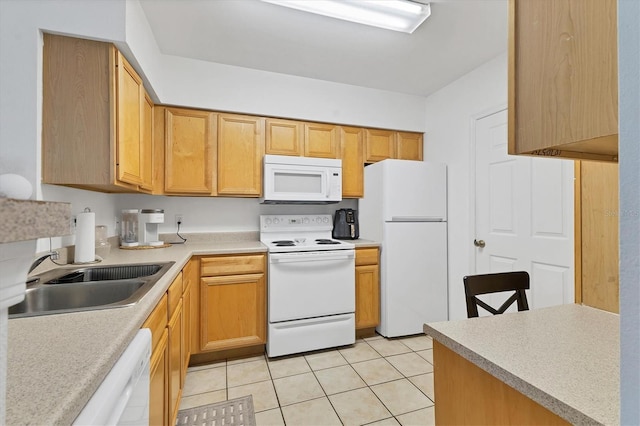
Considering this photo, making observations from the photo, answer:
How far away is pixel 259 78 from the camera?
2762mm

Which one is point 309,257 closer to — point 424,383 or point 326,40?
point 424,383

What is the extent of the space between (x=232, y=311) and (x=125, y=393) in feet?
5.74

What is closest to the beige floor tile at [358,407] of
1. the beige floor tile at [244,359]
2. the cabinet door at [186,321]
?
the beige floor tile at [244,359]

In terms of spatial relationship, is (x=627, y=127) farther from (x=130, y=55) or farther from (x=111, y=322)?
(x=130, y=55)

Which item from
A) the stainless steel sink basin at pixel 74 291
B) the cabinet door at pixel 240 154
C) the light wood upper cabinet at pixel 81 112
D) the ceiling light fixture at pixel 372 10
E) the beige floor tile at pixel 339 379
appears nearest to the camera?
the stainless steel sink basin at pixel 74 291

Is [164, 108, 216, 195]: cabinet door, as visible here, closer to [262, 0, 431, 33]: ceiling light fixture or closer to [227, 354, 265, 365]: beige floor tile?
[262, 0, 431, 33]: ceiling light fixture

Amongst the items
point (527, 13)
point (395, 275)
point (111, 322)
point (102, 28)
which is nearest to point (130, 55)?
point (102, 28)

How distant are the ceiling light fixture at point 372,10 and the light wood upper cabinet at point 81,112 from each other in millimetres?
997

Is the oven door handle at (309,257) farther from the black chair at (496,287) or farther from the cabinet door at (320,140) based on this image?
the black chair at (496,287)

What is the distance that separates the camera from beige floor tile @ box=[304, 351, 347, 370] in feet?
7.62

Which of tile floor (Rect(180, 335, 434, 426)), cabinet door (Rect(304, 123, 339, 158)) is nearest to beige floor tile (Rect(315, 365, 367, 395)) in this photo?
tile floor (Rect(180, 335, 434, 426))

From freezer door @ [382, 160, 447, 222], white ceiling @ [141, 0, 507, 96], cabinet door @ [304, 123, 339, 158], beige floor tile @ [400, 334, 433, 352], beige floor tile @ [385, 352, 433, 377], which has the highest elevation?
white ceiling @ [141, 0, 507, 96]

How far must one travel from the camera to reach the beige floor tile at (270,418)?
1691mm

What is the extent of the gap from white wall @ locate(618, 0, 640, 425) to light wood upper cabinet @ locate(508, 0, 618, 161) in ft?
0.73
